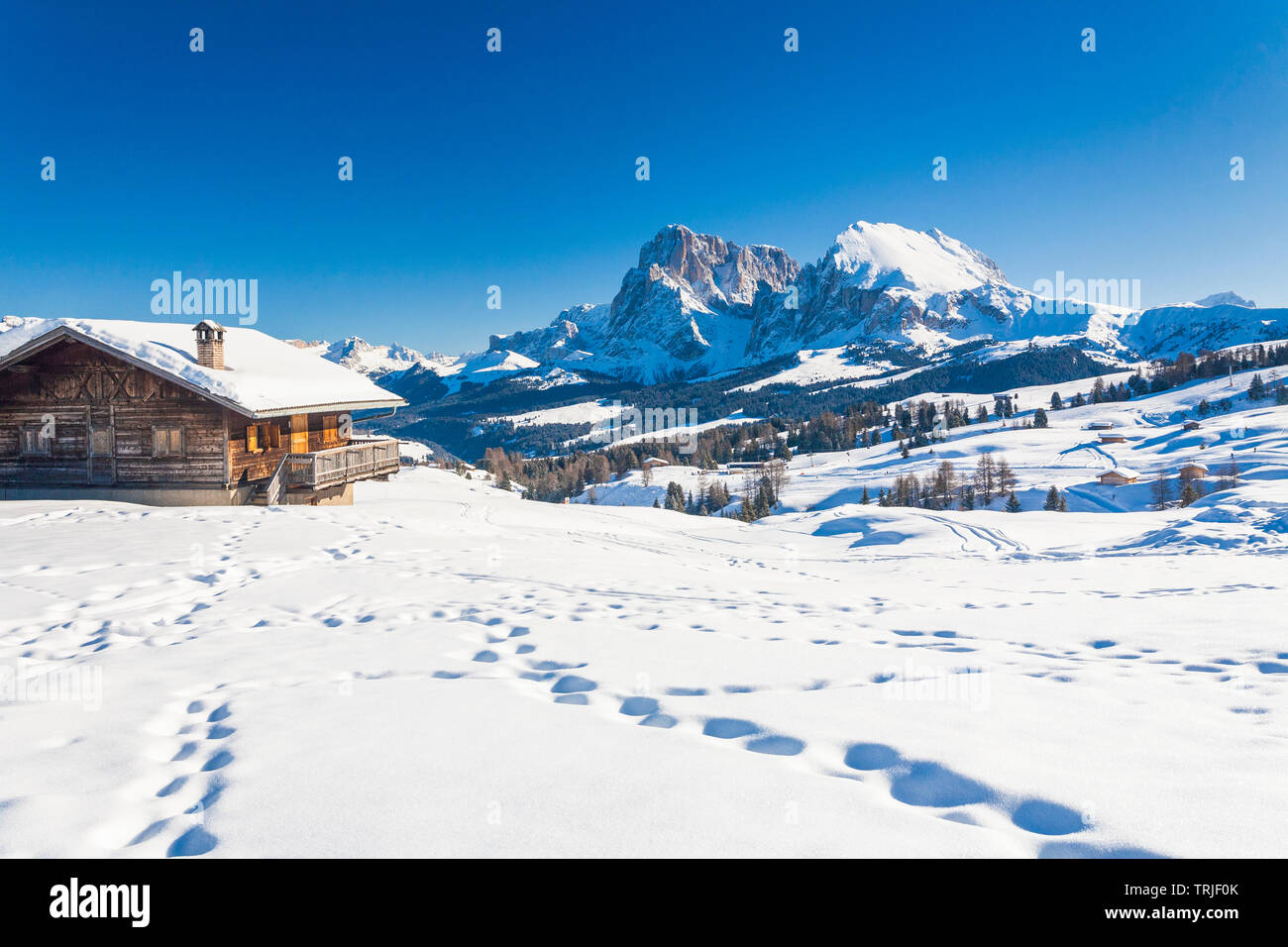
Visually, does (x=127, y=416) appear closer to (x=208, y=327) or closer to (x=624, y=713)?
(x=208, y=327)

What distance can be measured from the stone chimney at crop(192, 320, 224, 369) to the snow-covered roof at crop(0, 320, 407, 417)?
0.39m

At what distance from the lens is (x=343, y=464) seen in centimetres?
2820

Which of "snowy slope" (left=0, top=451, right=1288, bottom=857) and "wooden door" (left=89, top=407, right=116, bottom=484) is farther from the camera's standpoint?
"wooden door" (left=89, top=407, right=116, bottom=484)

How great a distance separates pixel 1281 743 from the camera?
4113 mm

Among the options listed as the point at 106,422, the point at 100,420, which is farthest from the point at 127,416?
the point at 100,420

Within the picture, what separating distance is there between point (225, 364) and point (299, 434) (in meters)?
4.59

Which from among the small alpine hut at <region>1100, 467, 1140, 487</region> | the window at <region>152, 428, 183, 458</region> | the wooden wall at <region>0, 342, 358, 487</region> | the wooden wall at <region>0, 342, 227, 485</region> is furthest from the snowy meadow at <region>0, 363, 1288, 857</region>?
the small alpine hut at <region>1100, 467, 1140, 487</region>

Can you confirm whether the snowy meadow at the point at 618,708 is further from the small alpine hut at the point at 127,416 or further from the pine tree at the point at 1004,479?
the pine tree at the point at 1004,479

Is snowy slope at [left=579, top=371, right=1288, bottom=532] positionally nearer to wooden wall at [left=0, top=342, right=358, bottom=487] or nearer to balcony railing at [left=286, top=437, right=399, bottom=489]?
balcony railing at [left=286, top=437, right=399, bottom=489]

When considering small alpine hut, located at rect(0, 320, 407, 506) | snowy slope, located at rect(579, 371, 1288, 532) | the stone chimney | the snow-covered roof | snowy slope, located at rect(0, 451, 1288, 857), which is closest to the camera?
snowy slope, located at rect(0, 451, 1288, 857)

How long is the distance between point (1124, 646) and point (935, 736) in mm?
4300

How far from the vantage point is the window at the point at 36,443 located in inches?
933

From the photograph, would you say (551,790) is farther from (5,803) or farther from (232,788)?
(5,803)

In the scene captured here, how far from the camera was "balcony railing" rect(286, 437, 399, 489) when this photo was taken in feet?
85.3
